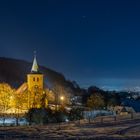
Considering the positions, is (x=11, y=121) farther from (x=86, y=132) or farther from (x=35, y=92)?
(x=86, y=132)

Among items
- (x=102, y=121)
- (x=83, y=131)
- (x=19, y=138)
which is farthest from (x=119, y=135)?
(x=102, y=121)

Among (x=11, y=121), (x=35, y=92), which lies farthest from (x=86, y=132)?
(x=35, y=92)

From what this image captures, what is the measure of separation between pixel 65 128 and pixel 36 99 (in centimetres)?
3570

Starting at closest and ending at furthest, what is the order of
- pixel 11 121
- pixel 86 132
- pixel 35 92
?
pixel 86 132, pixel 11 121, pixel 35 92

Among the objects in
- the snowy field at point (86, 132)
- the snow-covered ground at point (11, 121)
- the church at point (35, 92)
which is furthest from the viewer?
the church at point (35, 92)

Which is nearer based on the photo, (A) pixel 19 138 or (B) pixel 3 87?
(A) pixel 19 138

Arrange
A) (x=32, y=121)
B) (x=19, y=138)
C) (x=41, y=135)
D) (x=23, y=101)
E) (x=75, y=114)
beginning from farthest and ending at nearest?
1. (x=23, y=101)
2. (x=75, y=114)
3. (x=32, y=121)
4. (x=41, y=135)
5. (x=19, y=138)

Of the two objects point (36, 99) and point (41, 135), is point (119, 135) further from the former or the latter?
point (36, 99)

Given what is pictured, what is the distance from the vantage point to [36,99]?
100 meters

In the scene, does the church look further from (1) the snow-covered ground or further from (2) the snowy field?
(2) the snowy field

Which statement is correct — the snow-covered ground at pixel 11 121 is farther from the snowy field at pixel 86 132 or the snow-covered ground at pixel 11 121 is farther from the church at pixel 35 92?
the church at pixel 35 92

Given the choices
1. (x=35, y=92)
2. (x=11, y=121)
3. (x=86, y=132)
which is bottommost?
(x=86, y=132)

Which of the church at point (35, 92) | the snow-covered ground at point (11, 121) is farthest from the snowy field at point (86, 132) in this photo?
the church at point (35, 92)

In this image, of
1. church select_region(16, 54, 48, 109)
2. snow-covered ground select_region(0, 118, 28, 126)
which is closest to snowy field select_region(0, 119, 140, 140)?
snow-covered ground select_region(0, 118, 28, 126)
